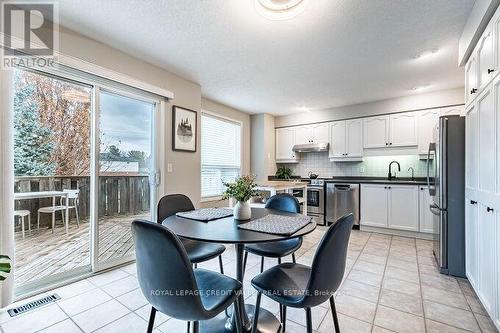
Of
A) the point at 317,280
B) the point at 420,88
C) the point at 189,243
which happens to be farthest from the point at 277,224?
the point at 420,88

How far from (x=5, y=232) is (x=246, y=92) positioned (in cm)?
341

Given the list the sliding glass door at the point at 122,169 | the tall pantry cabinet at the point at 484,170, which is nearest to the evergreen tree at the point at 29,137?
the sliding glass door at the point at 122,169

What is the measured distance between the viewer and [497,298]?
63.0 inches

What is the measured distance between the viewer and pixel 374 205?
171 inches

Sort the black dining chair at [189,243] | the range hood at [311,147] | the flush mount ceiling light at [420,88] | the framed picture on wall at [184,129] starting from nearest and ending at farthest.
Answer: the black dining chair at [189,243] → the framed picture on wall at [184,129] → the flush mount ceiling light at [420,88] → the range hood at [311,147]

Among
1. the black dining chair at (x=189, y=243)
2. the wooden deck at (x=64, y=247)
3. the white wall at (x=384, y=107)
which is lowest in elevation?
the wooden deck at (x=64, y=247)

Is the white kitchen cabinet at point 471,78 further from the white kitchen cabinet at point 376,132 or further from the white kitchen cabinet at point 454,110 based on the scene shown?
the white kitchen cabinet at point 376,132

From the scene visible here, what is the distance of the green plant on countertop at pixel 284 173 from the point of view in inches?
223

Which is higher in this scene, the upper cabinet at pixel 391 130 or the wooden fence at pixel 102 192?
the upper cabinet at pixel 391 130

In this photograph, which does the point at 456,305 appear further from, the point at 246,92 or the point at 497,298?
the point at 246,92

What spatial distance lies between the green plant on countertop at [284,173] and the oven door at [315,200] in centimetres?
81

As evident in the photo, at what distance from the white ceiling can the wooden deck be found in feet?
6.71

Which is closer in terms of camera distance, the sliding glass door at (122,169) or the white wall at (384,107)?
the sliding glass door at (122,169)

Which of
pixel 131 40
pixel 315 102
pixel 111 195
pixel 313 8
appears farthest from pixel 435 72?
pixel 111 195
